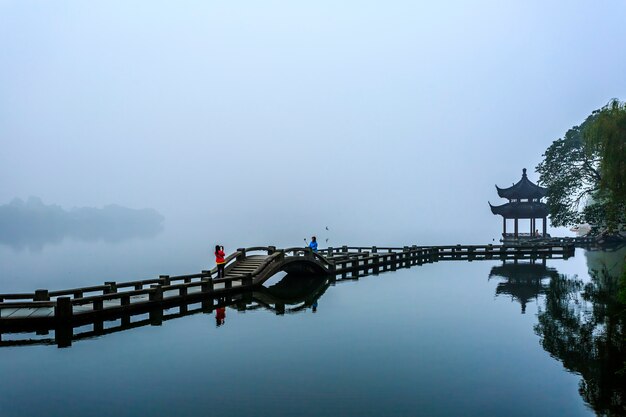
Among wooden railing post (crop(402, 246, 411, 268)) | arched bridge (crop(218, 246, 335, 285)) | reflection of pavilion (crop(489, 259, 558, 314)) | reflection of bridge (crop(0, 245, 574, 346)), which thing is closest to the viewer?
reflection of bridge (crop(0, 245, 574, 346))

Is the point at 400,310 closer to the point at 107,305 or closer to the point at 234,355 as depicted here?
the point at 234,355

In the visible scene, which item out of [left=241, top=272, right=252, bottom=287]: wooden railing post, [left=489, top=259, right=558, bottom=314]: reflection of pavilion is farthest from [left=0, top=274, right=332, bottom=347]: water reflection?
[left=489, top=259, right=558, bottom=314]: reflection of pavilion

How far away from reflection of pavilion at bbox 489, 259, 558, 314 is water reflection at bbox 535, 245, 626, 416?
2.68ft

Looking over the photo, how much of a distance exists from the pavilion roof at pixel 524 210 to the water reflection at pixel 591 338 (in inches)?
1184

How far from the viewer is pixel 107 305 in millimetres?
14992

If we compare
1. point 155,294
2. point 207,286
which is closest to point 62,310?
point 155,294

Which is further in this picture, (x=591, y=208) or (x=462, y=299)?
(x=591, y=208)

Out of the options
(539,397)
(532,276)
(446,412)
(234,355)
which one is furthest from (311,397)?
(532,276)

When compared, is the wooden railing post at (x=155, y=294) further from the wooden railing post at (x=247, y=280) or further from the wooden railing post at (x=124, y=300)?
the wooden railing post at (x=247, y=280)

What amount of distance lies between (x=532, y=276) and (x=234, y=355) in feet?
68.9

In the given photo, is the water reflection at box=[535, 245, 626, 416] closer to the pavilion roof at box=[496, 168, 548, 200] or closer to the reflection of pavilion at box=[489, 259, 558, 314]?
the reflection of pavilion at box=[489, 259, 558, 314]

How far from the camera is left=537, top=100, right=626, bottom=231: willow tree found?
765 inches

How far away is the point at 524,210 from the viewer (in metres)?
49.8

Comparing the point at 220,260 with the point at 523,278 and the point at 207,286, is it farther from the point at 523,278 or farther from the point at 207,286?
the point at 523,278
